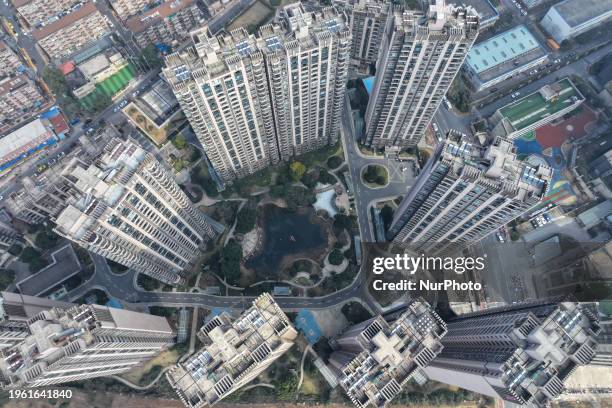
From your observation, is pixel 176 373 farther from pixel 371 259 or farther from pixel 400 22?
pixel 400 22

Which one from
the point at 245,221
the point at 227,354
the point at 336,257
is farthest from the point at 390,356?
the point at 245,221

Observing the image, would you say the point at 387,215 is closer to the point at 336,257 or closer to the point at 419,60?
the point at 336,257

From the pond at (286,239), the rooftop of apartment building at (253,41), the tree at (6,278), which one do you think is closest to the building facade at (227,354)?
the pond at (286,239)

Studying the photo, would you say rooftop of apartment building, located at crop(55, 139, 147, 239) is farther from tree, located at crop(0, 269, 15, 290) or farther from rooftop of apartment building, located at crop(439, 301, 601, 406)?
rooftop of apartment building, located at crop(439, 301, 601, 406)

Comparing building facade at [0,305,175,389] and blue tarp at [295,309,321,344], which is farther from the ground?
building facade at [0,305,175,389]

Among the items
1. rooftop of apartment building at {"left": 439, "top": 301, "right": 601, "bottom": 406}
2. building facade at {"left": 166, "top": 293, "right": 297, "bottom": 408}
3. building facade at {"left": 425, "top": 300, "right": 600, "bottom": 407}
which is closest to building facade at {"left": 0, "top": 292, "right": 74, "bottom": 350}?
building facade at {"left": 166, "top": 293, "right": 297, "bottom": 408}

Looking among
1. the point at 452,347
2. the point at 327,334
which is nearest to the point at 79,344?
the point at 327,334
